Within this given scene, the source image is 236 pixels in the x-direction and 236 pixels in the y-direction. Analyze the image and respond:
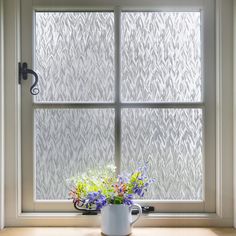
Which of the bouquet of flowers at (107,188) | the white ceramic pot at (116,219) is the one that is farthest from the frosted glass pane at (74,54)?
the white ceramic pot at (116,219)

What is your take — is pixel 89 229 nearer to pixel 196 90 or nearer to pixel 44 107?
pixel 44 107

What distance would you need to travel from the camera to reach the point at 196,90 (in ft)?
5.45

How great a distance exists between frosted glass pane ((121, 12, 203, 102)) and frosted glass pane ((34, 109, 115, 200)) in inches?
6.8

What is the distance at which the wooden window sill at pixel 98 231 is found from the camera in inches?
59.8

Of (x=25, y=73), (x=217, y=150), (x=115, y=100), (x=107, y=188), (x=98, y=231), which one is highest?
(x=25, y=73)

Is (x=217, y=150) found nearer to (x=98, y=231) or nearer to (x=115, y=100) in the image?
(x=115, y=100)

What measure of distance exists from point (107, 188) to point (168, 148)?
0.32m

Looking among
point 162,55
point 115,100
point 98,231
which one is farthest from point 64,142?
point 162,55

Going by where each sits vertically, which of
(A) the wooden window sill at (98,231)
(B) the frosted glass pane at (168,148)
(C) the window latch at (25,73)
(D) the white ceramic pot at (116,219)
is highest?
(C) the window latch at (25,73)

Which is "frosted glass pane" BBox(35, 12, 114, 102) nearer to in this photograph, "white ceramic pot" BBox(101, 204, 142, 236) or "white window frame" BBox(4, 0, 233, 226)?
"white window frame" BBox(4, 0, 233, 226)

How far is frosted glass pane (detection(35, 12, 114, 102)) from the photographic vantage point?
1665mm

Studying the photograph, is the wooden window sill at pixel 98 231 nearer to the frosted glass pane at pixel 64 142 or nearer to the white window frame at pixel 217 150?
the white window frame at pixel 217 150

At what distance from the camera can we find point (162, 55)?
1.66m

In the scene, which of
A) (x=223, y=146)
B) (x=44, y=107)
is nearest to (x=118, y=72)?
(x=44, y=107)
